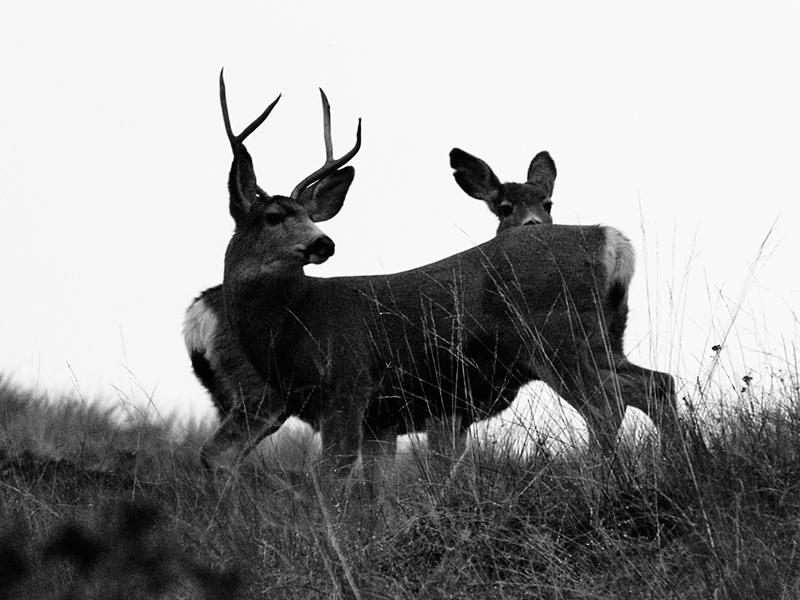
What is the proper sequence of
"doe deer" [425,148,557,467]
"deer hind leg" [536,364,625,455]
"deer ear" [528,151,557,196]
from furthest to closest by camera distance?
"deer ear" [528,151,557,196] → "doe deer" [425,148,557,467] → "deer hind leg" [536,364,625,455]

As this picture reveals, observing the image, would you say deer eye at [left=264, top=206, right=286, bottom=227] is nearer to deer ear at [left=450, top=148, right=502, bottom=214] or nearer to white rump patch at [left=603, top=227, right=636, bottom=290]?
white rump patch at [left=603, top=227, right=636, bottom=290]

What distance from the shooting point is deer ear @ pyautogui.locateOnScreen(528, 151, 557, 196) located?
10.6 meters

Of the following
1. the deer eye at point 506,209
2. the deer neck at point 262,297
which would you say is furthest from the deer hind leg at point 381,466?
the deer eye at point 506,209

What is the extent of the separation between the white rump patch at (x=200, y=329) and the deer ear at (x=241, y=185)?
26.2 inches

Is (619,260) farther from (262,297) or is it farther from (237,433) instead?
(237,433)

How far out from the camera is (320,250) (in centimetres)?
739

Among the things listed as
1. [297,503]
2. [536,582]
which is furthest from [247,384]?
[536,582]

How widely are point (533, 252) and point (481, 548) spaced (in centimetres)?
320

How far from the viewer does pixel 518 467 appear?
5.14m

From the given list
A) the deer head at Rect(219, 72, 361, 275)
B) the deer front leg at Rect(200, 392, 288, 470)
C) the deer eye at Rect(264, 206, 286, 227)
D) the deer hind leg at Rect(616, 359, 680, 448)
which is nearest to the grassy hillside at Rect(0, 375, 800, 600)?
the deer hind leg at Rect(616, 359, 680, 448)

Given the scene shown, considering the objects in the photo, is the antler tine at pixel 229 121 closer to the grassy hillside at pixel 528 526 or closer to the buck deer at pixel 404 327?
the buck deer at pixel 404 327

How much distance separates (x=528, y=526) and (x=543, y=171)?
641cm

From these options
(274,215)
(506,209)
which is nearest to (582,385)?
(274,215)

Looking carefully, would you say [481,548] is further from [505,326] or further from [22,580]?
[505,326]
